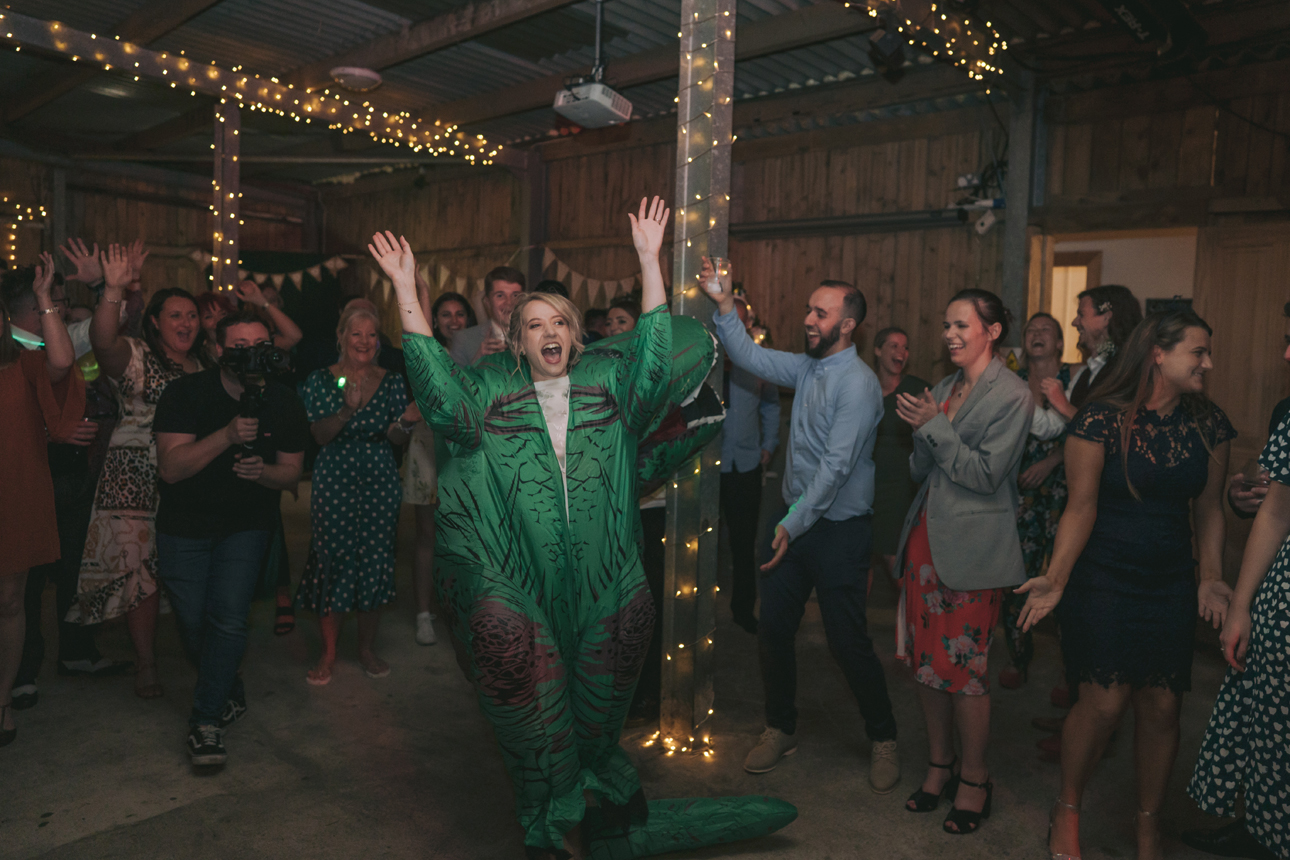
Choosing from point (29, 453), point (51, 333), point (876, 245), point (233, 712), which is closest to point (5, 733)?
point (233, 712)

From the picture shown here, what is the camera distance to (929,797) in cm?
280

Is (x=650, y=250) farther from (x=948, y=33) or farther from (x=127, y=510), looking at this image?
(x=948, y=33)

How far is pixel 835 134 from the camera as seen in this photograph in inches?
271

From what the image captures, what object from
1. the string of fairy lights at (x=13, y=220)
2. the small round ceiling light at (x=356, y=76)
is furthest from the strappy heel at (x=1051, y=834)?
the string of fairy lights at (x=13, y=220)

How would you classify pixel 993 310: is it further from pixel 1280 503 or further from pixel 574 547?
pixel 574 547

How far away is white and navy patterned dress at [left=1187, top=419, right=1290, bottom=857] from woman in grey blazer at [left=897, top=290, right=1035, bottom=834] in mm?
622

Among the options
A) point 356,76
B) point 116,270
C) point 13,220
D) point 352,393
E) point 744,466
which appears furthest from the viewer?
point 13,220

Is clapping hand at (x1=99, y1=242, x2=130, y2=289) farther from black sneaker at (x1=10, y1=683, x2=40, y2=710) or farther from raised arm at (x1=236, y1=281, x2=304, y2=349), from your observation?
black sneaker at (x1=10, y1=683, x2=40, y2=710)

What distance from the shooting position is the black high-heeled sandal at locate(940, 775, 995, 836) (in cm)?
266

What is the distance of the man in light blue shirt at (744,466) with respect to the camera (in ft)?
14.9

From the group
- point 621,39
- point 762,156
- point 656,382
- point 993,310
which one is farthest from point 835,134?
point 656,382

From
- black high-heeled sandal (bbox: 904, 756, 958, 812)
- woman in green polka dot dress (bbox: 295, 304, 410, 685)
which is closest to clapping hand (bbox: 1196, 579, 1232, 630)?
black high-heeled sandal (bbox: 904, 756, 958, 812)

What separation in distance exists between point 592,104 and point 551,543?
3690 millimetres

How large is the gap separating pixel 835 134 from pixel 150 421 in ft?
17.3
